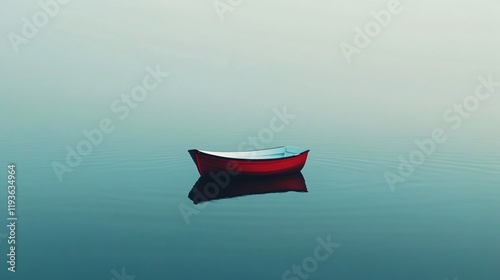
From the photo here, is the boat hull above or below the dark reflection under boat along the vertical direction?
above

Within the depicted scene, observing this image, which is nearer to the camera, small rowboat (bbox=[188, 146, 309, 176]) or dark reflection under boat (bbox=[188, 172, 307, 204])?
dark reflection under boat (bbox=[188, 172, 307, 204])

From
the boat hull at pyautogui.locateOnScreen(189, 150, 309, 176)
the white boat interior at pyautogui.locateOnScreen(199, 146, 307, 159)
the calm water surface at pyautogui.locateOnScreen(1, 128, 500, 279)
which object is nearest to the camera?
the calm water surface at pyautogui.locateOnScreen(1, 128, 500, 279)

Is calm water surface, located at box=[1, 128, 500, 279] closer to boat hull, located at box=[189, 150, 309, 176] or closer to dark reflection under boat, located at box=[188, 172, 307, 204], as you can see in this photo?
dark reflection under boat, located at box=[188, 172, 307, 204]

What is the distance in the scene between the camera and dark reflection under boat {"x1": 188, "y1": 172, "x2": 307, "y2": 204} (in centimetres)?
2269

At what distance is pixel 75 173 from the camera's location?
2656cm

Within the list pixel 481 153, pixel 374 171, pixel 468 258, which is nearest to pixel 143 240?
pixel 468 258

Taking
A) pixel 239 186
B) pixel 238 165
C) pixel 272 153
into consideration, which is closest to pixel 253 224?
pixel 239 186

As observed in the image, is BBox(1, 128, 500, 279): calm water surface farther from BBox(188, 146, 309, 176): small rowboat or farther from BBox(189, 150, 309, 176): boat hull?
BBox(189, 150, 309, 176): boat hull

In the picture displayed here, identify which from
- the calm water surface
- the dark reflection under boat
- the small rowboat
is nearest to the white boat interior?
the small rowboat

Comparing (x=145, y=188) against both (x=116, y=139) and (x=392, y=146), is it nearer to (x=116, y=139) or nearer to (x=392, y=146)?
(x=116, y=139)

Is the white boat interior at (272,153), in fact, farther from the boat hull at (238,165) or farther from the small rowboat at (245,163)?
the boat hull at (238,165)

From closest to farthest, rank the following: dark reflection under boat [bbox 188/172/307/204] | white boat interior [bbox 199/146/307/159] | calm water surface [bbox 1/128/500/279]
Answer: calm water surface [bbox 1/128/500/279]
dark reflection under boat [bbox 188/172/307/204]
white boat interior [bbox 199/146/307/159]

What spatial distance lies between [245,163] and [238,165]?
0.40m

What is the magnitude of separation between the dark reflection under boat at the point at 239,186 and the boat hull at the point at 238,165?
0.40 metres
